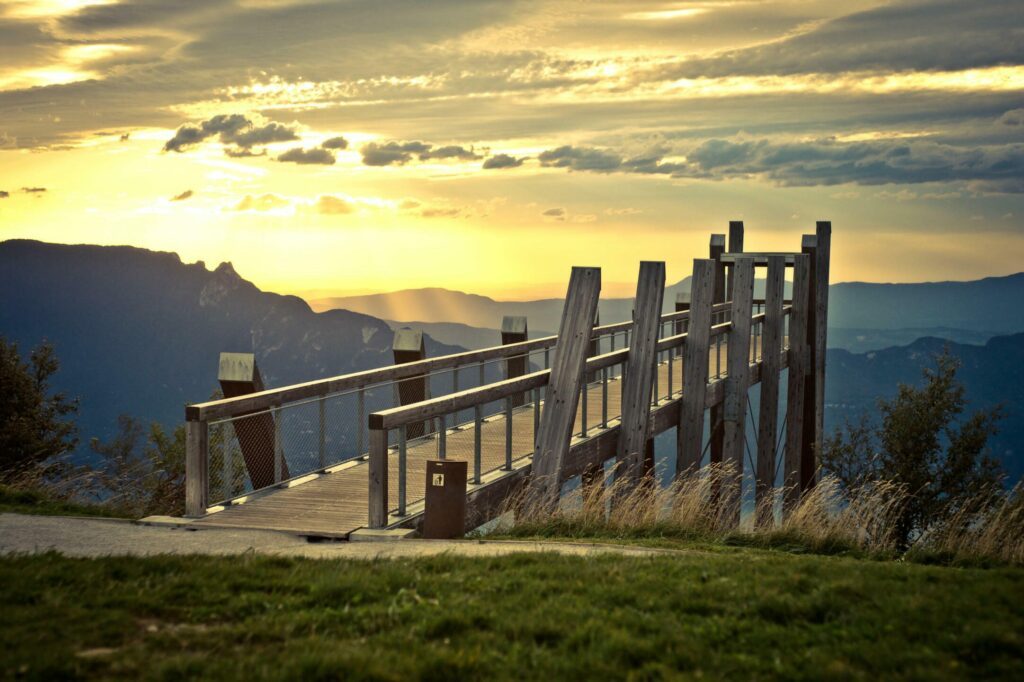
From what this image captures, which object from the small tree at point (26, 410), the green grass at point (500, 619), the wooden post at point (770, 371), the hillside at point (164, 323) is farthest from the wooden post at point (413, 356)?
the hillside at point (164, 323)

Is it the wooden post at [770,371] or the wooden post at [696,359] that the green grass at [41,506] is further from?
the wooden post at [770,371]

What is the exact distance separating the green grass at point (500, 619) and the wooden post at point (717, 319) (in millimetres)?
12802

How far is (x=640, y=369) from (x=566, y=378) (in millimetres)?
2081

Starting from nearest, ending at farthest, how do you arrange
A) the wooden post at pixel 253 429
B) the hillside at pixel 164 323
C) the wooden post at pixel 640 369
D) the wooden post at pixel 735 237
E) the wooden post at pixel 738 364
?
1. the wooden post at pixel 253 429
2. the wooden post at pixel 640 369
3. the wooden post at pixel 738 364
4. the wooden post at pixel 735 237
5. the hillside at pixel 164 323

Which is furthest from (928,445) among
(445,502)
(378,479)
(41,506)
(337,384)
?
(41,506)

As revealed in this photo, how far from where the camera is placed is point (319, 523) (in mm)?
11375

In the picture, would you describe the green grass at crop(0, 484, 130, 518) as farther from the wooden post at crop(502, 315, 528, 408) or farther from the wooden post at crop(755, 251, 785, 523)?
the wooden post at crop(755, 251, 785, 523)

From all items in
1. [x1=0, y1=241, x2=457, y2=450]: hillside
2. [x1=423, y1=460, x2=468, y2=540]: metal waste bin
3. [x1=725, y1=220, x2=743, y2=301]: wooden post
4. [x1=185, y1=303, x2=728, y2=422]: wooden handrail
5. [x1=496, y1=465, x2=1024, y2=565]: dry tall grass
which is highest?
[x1=725, y1=220, x2=743, y2=301]: wooden post

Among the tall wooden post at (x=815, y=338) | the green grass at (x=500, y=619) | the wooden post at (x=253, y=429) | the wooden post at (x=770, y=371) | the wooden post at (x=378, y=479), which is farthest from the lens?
the tall wooden post at (x=815, y=338)

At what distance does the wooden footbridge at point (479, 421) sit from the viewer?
11914 millimetres

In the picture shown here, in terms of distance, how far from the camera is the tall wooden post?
2748 cm

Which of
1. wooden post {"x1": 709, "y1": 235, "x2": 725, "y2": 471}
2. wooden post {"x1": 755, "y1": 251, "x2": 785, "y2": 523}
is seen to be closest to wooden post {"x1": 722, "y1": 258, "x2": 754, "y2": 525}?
wooden post {"x1": 709, "y1": 235, "x2": 725, "y2": 471}

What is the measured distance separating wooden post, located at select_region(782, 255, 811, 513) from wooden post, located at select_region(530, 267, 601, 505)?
41.5 ft

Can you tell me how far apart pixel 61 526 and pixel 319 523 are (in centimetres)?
268
